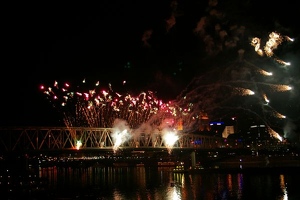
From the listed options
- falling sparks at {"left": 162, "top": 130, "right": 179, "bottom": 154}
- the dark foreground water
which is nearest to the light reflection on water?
the dark foreground water

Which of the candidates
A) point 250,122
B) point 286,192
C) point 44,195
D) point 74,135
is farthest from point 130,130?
point 250,122

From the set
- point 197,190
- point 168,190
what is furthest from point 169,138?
point 197,190

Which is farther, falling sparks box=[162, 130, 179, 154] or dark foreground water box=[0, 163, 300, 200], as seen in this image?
falling sparks box=[162, 130, 179, 154]

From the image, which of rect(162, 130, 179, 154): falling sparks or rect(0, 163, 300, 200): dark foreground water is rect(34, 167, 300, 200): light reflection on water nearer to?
rect(0, 163, 300, 200): dark foreground water

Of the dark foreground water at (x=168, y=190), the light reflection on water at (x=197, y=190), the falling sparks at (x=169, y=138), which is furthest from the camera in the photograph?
the falling sparks at (x=169, y=138)

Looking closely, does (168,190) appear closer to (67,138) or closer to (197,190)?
(197,190)

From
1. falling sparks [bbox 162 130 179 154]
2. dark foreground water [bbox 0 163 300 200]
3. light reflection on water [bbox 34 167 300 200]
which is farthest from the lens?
falling sparks [bbox 162 130 179 154]

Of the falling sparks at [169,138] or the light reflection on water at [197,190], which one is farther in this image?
the falling sparks at [169,138]

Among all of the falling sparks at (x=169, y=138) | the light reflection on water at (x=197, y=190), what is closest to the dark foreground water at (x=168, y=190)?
the light reflection on water at (x=197, y=190)

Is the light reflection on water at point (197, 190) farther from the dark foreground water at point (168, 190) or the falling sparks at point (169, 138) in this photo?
the falling sparks at point (169, 138)

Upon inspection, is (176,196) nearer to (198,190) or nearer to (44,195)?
(198,190)

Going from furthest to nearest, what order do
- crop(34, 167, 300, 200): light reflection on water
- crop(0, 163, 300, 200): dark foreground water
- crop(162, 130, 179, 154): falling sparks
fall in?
crop(162, 130, 179, 154): falling sparks < crop(34, 167, 300, 200): light reflection on water < crop(0, 163, 300, 200): dark foreground water

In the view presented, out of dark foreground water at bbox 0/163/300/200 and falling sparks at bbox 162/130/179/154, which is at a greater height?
falling sparks at bbox 162/130/179/154

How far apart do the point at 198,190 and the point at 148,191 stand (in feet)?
32.9
